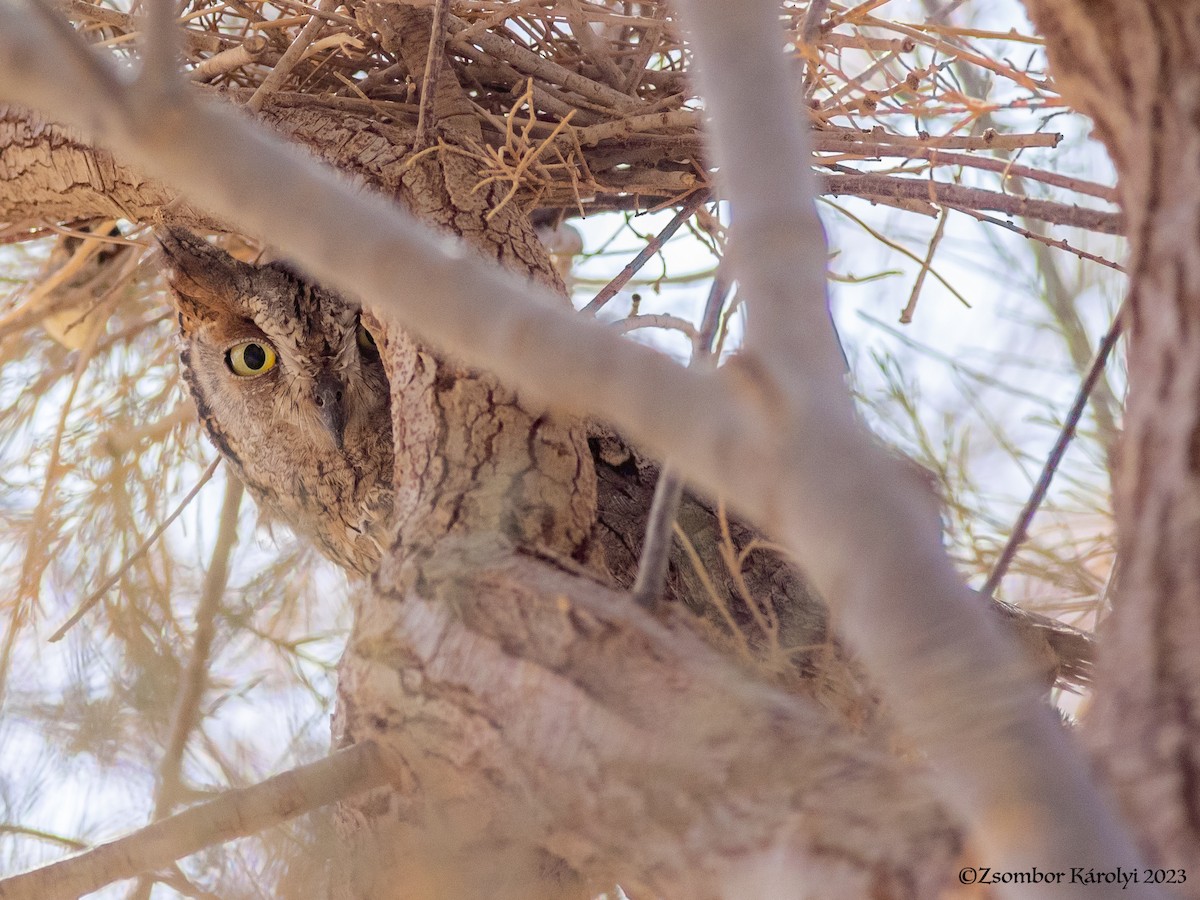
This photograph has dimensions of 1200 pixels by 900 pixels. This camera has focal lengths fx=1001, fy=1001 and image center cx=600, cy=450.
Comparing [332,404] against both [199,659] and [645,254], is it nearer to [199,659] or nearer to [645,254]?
[199,659]

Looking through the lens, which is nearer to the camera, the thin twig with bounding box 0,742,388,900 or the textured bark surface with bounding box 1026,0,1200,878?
the textured bark surface with bounding box 1026,0,1200,878

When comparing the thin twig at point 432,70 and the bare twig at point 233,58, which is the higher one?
the bare twig at point 233,58

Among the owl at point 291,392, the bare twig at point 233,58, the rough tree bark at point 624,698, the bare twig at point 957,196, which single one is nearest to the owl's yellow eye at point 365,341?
the owl at point 291,392

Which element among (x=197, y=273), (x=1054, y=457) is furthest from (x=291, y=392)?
(x=1054, y=457)

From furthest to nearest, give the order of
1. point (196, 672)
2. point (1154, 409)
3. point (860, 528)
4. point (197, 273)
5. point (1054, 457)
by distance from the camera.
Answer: point (197, 273)
point (196, 672)
point (1054, 457)
point (1154, 409)
point (860, 528)

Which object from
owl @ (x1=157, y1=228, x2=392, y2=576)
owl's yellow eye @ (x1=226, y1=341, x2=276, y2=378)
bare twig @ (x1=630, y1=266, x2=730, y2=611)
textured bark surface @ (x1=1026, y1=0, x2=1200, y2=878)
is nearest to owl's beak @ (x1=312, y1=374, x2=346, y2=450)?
owl @ (x1=157, y1=228, x2=392, y2=576)

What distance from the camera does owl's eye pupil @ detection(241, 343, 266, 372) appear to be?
200cm

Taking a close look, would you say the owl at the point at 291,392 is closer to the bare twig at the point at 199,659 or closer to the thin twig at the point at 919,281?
the bare twig at the point at 199,659

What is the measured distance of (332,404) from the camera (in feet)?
6.35

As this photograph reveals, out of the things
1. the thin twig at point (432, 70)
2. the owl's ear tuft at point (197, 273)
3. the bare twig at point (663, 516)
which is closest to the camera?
the bare twig at point (663, 516)

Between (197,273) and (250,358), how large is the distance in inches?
7.9

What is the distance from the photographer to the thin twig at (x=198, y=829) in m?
1.01

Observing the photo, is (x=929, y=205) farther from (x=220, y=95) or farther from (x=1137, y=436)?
(x=220, y=95)

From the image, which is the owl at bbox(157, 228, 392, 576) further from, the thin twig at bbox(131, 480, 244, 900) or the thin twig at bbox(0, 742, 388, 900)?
the thin twig at bbox(0, 742, 388, 900)
